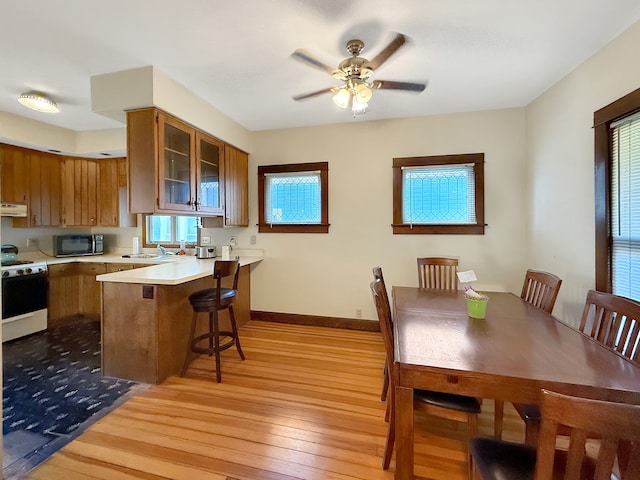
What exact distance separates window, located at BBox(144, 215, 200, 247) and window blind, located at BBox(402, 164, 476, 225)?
2866mm

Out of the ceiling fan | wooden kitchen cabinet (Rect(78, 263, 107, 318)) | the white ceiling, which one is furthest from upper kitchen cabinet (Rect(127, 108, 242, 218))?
wooden kitchen cabinet (Rect(78, 263, 107, 318))

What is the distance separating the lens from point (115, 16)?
1.71m

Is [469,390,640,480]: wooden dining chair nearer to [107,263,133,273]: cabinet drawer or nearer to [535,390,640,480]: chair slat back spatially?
[535,390,640,480]: chair slat back

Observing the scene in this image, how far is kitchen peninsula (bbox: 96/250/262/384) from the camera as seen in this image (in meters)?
2.30

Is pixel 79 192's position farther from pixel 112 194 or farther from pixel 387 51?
pixel 387 51

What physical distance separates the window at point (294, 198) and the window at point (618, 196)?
8.20ft

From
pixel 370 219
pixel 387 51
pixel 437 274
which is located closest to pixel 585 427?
pixel 387 51

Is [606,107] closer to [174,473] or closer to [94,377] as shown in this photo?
[174,473]

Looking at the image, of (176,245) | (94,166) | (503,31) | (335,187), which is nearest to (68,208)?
(94,166)

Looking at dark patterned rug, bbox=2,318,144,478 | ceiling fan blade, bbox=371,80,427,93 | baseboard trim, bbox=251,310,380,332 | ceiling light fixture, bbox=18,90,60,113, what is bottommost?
dark patterned rug, bbox=2,318,144,478

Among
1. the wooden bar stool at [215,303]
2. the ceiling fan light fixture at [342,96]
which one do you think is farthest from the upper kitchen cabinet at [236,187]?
the ceiling fan light fixture at [342,96]

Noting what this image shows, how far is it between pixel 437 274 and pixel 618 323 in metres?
1.45

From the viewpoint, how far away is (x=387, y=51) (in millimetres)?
1669

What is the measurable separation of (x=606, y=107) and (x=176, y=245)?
15.7ft
